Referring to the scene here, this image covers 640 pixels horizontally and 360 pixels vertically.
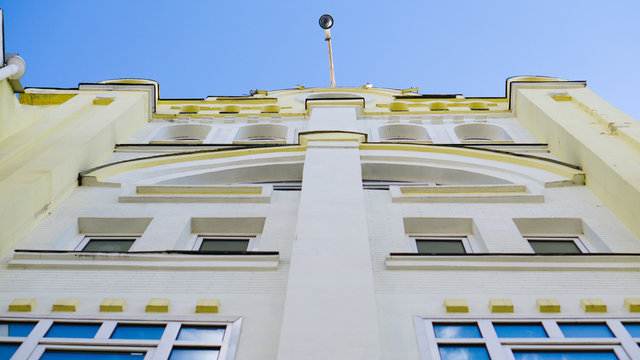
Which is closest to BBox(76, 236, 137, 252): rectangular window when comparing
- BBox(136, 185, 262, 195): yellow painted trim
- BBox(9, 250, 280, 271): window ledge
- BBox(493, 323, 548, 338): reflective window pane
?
BBox(9, 250, 280, 271): window ledge

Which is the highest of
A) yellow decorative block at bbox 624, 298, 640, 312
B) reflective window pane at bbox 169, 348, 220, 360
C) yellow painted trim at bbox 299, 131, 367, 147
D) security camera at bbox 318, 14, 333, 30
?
security camera at bbox 318, 14, 333, 30

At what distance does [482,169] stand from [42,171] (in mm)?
8536

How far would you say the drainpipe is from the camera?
903cm

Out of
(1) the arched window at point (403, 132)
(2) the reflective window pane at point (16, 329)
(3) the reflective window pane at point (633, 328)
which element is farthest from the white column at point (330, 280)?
(1) the arched window at point (403, 132)

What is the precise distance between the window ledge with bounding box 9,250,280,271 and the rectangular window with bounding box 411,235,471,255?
2593 mm

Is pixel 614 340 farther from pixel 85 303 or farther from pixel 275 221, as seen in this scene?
pixel 85 303

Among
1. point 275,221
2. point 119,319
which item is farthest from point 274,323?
point 275,221

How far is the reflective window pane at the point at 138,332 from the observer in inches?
224

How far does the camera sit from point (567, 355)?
5.31 metres

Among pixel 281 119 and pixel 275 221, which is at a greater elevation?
pixel 281 119

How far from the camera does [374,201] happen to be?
367 inches

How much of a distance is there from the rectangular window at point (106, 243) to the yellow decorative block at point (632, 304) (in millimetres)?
7020

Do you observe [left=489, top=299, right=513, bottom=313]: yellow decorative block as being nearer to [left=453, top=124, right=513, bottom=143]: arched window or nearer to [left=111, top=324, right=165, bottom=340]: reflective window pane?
[left=111, top=324, right=165, bottom=340]: reflective window pane

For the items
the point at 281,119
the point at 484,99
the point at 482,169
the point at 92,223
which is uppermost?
the point at 484,99
